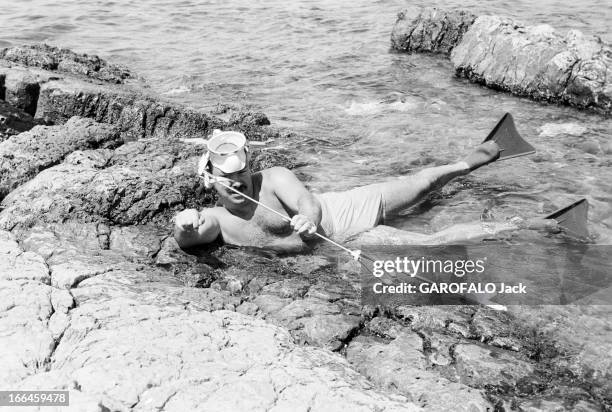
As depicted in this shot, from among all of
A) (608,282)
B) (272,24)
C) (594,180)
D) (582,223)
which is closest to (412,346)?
(608,282)

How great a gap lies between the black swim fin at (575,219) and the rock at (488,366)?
2131mm

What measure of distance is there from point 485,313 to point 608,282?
1276 millimetres

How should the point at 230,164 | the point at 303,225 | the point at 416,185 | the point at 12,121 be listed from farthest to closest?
the point at 12,121
the point at 416,185
the point at 230,164
the point at 303,225

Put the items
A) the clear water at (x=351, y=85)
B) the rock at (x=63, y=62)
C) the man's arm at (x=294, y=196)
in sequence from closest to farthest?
1. the man's arm at (x=294, y=196)
2. the clear water at (x=351, y=85)
3. the rock at (x=63, y=62)

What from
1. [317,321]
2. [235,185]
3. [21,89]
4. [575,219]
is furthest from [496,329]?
[21,89]

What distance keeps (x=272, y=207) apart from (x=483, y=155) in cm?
267

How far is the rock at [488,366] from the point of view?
3187 mm

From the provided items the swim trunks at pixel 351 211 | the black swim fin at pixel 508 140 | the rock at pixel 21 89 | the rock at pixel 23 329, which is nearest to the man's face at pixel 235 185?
the swim trunks at pixel 351 211

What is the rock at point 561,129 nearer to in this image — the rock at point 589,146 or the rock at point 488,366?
the rock at point 589,146

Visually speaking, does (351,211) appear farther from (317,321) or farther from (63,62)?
(63,62)

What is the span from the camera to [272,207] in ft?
16.4

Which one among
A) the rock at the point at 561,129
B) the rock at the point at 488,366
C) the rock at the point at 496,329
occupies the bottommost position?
the rock at the point at 496,329

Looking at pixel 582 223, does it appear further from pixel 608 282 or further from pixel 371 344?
pixel 371 344

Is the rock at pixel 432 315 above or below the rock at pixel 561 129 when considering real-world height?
below
